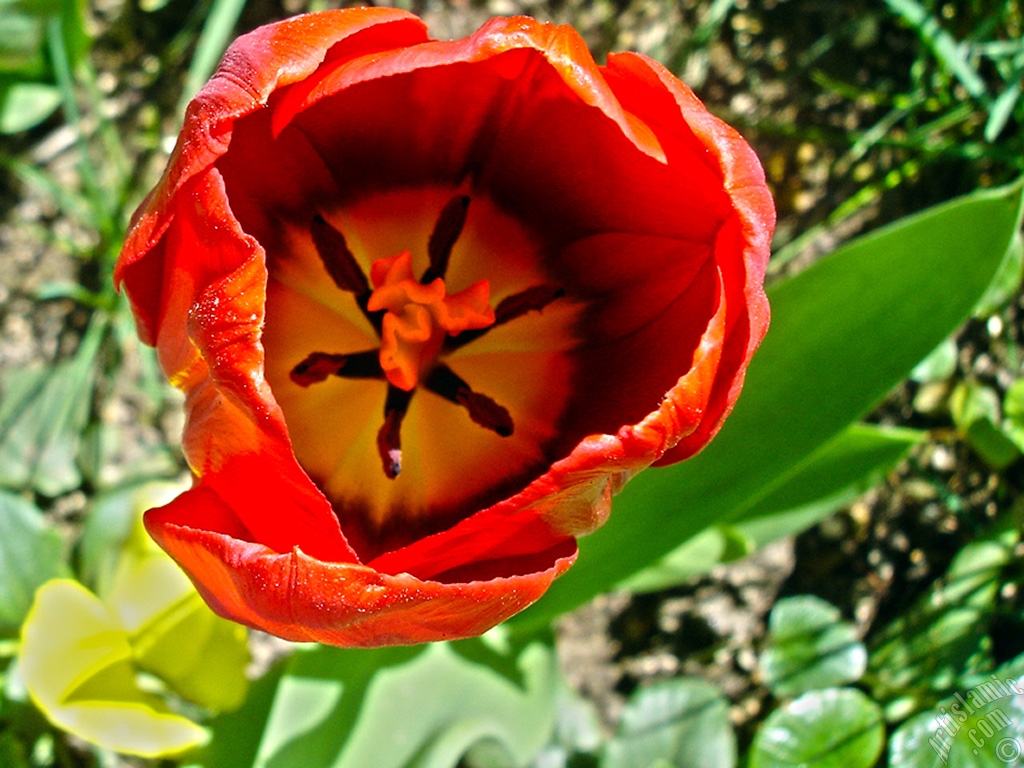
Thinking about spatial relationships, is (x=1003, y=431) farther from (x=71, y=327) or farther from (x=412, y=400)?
(x=71, y=327)

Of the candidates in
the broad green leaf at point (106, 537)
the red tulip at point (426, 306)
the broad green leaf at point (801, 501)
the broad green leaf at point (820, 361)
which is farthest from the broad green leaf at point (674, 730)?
the broad green leaf at point (106, 537)

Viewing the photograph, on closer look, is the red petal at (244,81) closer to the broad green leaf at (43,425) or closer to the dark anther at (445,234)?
the dark anther at (445,234)

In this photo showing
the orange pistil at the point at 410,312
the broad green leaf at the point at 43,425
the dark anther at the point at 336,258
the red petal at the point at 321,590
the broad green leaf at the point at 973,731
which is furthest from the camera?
the broad green leaf at the point at 43,425

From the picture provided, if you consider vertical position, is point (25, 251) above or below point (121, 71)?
below

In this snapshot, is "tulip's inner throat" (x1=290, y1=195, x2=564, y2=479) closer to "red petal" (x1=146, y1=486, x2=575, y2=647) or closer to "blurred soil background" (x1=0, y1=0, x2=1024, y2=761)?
"red petal" (x1=146, y1=486, x2=575, y2=647)

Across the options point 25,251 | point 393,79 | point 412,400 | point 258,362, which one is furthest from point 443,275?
point 25,251

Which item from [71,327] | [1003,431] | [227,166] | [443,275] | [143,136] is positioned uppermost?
[227,166]

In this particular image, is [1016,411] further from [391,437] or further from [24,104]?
[24,104]

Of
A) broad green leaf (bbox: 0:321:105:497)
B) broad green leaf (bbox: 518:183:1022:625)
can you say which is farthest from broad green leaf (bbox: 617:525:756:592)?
broad green leaf (bbox: 0:321:105:497)
